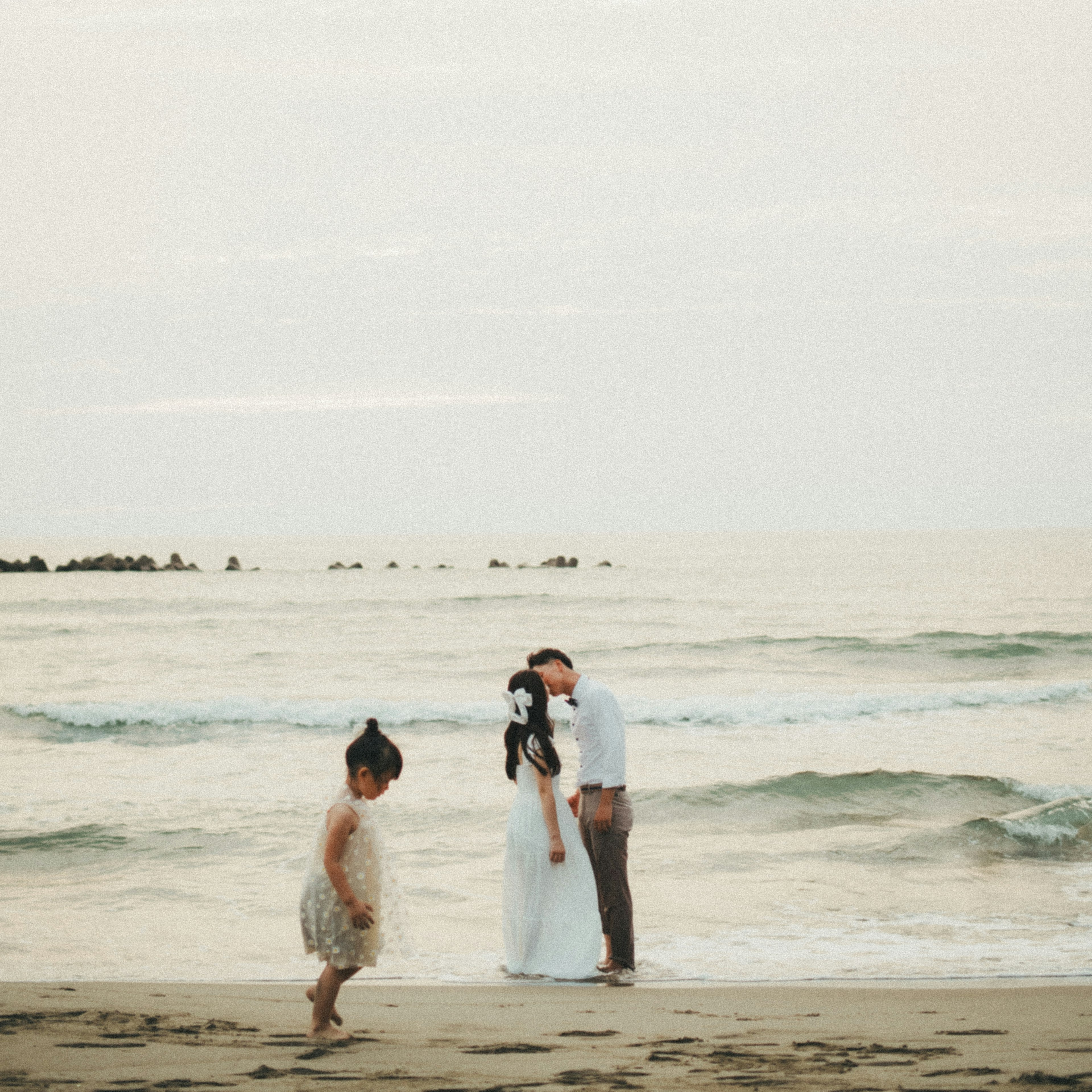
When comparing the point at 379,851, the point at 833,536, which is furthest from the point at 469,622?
the point at 833,536

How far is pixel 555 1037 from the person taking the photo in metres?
4.81

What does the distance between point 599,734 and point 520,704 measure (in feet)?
1.99

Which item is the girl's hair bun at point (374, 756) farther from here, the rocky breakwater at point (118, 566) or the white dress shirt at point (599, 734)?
the rocky breakwater at point (118, 566)

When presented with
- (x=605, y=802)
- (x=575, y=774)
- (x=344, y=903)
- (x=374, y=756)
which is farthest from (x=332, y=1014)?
(x=575, y=774)

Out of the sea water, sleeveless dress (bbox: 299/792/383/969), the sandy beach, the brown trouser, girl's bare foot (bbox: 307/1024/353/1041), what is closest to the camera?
the sandy beach

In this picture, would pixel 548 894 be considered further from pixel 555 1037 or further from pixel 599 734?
pixel 555 1037

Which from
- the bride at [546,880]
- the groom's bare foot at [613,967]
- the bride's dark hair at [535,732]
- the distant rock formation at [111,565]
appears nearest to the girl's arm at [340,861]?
the bride's dark hair at [535,732]

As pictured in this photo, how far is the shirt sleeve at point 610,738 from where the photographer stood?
629 centimetres

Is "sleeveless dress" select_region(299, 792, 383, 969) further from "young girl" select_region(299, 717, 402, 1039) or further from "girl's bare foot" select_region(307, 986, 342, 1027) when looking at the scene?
"girl's bare foot" select_region(307, 986, 342, 1027)

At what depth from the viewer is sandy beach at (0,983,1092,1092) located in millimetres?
4109

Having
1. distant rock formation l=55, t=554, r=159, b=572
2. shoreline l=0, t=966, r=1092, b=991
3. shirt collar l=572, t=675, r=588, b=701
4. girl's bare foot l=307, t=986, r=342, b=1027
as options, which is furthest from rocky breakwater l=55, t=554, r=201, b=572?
girl's bare foot l=307, t=986, r=342, b=1027

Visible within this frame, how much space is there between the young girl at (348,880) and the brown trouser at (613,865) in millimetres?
1945

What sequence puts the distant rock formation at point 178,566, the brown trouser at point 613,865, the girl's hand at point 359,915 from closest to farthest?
the girl's hand at point 359,915, the brown trouser at point 613,865, the distant rock formation at point 178,566

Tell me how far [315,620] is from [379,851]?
107ft
